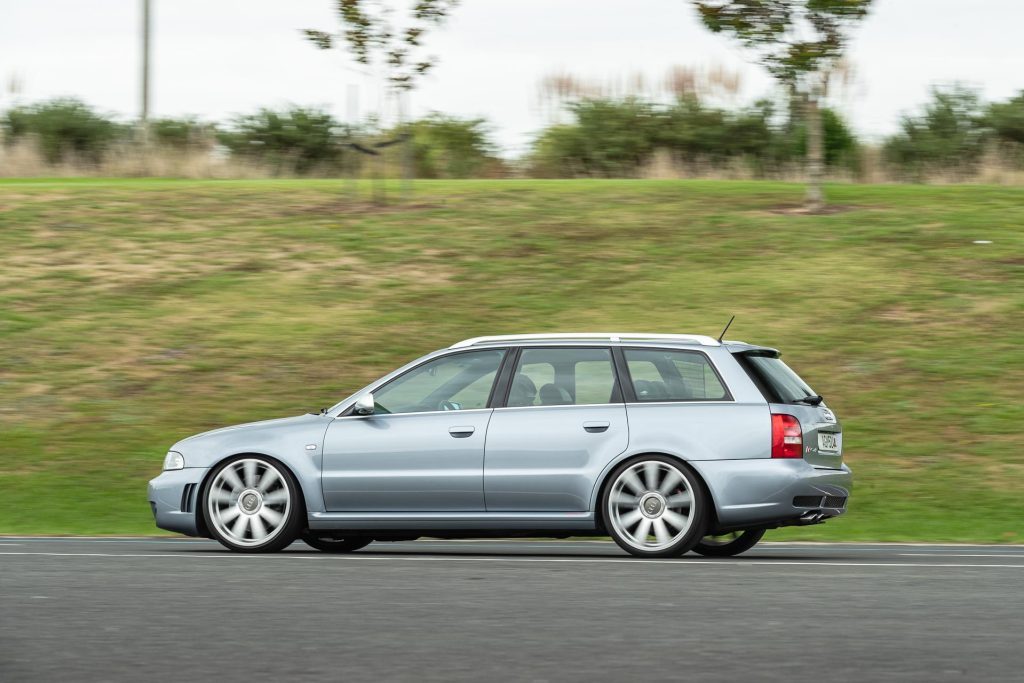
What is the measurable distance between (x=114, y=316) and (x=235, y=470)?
9934 millimetres

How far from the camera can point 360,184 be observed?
29.5 m

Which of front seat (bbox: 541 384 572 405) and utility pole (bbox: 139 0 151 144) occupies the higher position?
utility pole (bbox: 139 0 151 144)

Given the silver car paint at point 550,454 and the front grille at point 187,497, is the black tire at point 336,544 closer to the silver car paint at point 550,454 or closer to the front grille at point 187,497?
the front grille at point 187,497

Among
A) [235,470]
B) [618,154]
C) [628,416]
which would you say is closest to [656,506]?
[628,416]

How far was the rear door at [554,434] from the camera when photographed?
34.2 feet

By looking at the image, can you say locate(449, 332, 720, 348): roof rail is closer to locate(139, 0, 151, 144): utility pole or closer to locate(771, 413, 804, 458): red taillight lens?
locate(771, 413, 804, 458): red taillight lens

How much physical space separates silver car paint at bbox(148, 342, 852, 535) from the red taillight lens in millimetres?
46

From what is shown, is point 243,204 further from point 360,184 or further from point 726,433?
point 726,433

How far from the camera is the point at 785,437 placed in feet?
33.6

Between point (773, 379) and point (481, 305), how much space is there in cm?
985

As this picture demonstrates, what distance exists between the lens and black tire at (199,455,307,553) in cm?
1084

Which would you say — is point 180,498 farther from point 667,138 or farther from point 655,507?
point 667,138

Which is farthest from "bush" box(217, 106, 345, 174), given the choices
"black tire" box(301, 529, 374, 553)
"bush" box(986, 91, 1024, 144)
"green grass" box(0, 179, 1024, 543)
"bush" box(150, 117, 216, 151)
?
"black tire" box(301, 529, 374, 553)

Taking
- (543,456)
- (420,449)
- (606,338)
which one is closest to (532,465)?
(543,456)
